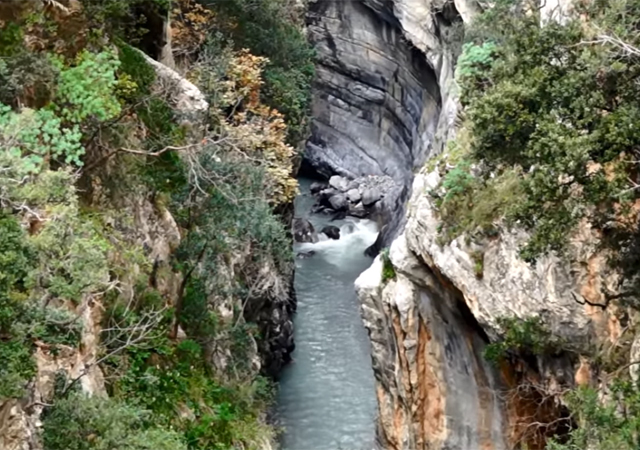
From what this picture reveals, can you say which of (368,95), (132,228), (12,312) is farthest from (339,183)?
(12,312)

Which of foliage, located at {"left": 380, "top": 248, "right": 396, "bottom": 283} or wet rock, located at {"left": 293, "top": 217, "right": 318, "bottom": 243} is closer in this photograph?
foliage, located at {"left": 380, "top": 248, "right": 396, "bottom": 283}

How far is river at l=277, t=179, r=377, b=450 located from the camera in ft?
67.3

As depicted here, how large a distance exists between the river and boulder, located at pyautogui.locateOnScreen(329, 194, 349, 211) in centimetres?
570

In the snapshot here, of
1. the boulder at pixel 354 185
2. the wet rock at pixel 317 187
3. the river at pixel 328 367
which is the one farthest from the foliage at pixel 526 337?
the wet rock at pixel 317 187

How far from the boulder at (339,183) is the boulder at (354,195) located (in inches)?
27.8

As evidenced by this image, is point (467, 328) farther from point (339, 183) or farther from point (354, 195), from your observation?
point (339, 183)

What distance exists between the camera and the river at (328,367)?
20.5 metres

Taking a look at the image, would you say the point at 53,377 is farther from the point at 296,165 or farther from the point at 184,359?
the point at 296,165

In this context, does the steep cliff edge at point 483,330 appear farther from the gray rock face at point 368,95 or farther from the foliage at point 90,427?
the gray rock face at point 368,95

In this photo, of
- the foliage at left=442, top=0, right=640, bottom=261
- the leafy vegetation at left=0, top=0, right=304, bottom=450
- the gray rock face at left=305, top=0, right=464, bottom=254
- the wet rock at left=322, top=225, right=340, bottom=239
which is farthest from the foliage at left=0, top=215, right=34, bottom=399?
the wet rock at left=322, top=225, right=340, bottom=239

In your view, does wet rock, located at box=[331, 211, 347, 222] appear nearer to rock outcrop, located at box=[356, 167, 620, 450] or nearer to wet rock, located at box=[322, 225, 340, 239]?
wet rock, located at box=[322, 225, 340, 239]

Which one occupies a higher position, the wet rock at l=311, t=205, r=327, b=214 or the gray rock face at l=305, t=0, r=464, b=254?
the gray rock face at l=305, t=0, r=464, b=254

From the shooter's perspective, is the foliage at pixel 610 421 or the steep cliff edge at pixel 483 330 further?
the steep cliff edge at pixel 483 330

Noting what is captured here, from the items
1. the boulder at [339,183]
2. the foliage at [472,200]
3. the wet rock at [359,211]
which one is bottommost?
the wet rock at [359,211]
